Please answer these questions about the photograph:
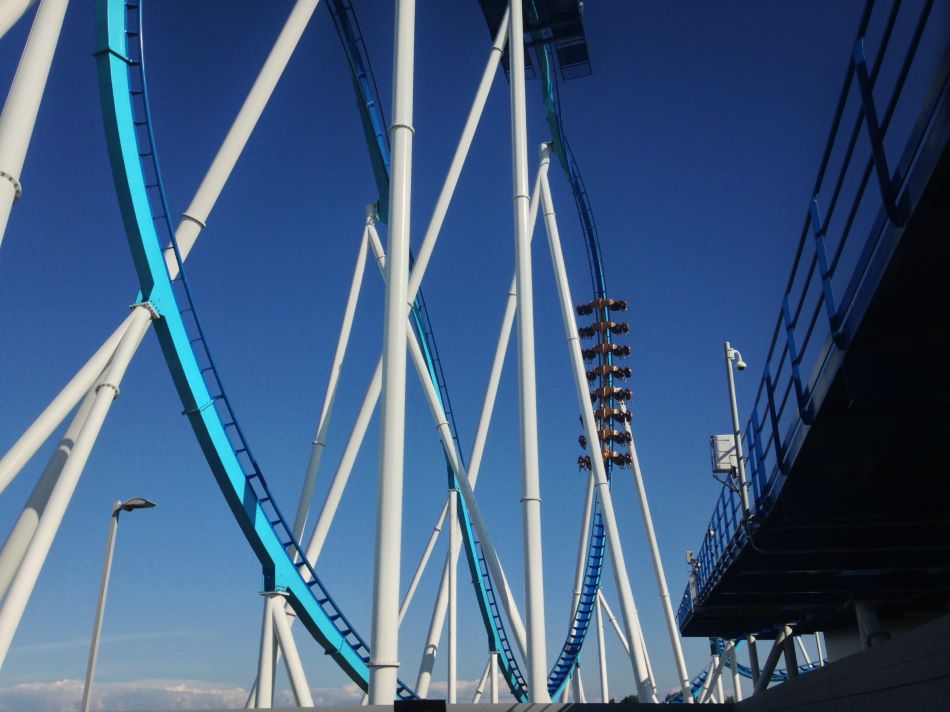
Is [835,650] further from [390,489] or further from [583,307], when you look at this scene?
[583,307]

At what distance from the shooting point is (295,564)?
400 inches

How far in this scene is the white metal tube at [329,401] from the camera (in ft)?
39.4

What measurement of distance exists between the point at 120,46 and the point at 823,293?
21.5 ft

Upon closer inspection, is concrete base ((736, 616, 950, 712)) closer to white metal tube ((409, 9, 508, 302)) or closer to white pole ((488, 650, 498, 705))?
white metal tube ((409, 9, 508, 302))

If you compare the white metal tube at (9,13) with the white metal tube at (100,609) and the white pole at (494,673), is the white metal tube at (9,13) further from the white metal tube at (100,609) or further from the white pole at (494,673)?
the white pole at (494,673)

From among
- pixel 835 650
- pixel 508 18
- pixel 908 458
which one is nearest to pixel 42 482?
pixel 908 458

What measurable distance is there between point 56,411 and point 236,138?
351 cm

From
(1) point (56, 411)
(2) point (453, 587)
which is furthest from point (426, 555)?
(1) point (56, 411)

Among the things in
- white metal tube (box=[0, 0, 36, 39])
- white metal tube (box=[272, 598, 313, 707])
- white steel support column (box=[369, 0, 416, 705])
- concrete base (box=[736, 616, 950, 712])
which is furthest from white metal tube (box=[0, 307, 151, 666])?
concrete base (box=[736, 616, 950, 712])

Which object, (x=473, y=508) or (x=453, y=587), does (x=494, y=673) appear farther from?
(x=473, y=508)

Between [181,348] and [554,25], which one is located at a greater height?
[554,25]

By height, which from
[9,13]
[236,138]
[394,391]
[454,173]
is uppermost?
[454,173]

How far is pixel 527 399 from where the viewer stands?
1040cm

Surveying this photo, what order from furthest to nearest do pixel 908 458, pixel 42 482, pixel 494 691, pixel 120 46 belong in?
1. pixel 494 691
2. pixel 120 46
3. pixel 42 482
4. pixel 908 458
